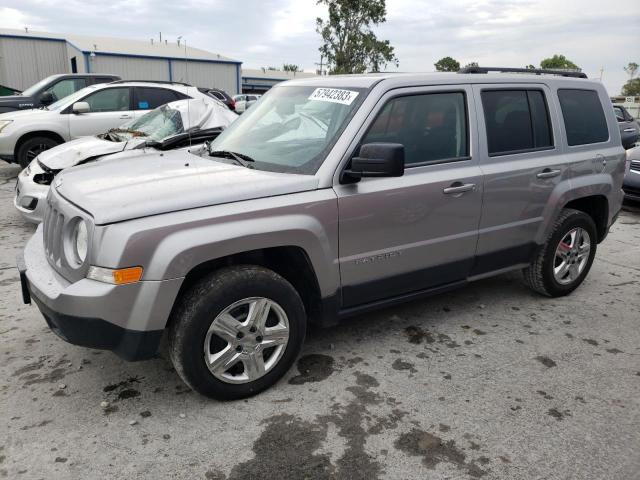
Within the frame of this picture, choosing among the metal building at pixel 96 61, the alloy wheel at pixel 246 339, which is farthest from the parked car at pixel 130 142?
the metal building at pixel 96 61

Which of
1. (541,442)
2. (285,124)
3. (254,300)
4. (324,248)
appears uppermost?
(285,124)

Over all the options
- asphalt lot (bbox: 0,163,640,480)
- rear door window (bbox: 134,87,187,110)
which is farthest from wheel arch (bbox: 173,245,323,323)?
rear door window (bbox: 134,87,187,110)

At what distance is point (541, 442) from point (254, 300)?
1.65 meters

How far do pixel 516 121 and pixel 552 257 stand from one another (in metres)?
1.20

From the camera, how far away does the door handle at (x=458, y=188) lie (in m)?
3.47

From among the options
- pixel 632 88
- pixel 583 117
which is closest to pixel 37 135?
pixel 583 117

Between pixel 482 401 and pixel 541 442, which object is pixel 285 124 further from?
pixel 541 442

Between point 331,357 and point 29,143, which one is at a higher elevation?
point 29,143

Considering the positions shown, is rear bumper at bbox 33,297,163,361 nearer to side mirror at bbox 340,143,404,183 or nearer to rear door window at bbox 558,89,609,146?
side mirror at bbox 340,143,404,183

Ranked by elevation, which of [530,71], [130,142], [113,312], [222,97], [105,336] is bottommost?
[105,336]

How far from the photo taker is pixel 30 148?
8.73 metres

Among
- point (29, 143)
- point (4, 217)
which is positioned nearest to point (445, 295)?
point (4, 217)

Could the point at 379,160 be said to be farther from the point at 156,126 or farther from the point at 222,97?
the point at 222,97

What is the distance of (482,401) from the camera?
117 inches
